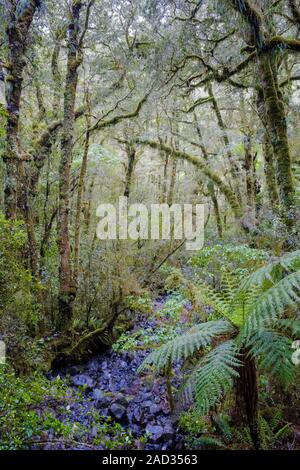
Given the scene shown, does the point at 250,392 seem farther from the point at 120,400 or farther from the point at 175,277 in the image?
the point at 175,277

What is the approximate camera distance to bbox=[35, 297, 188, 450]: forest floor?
9.81 feet

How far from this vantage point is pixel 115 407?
4.32 metres

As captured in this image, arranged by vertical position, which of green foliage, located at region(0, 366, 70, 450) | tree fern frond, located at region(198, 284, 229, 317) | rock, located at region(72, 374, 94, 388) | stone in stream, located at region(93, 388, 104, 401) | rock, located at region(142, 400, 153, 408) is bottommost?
stone in stream, located at region(93, 388, 104, 401)

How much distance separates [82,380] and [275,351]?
12.3 ft

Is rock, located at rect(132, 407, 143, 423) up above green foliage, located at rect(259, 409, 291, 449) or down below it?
below

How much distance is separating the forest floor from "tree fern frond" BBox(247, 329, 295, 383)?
4.59 feet

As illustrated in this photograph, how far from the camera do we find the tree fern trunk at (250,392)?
284 cm

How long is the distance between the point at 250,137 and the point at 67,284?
7.15 meters

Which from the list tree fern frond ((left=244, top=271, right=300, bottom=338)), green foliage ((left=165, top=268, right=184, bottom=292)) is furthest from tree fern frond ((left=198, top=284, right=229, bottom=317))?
green foliage ((left=165, top=268, right=184, bottom=292))

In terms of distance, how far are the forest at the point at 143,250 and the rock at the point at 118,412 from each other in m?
0.02

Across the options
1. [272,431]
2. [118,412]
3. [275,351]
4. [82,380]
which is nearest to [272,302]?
[275,351]

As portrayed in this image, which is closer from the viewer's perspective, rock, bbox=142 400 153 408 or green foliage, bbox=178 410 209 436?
green foliage, bbox=178 410 209 436

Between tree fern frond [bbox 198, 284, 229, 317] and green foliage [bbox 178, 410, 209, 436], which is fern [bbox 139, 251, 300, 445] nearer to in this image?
tree fern frond [bbox 198, 284, 229, 317]
